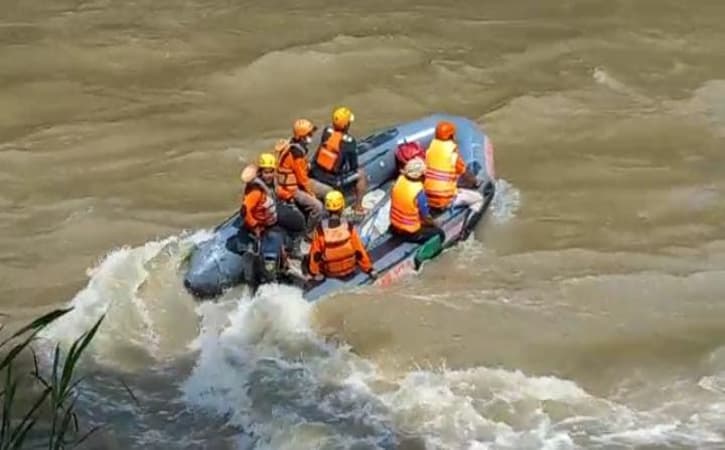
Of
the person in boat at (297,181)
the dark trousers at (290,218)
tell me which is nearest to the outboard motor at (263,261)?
the dark trousers at (290,218)

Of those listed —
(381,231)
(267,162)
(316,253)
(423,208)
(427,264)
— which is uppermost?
(267,162)

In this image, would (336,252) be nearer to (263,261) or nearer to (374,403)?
(263,261)

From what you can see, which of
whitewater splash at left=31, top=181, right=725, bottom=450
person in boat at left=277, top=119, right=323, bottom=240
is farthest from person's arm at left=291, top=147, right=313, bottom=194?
whitewater splash at left=31, top=181, right=725, bottom=450

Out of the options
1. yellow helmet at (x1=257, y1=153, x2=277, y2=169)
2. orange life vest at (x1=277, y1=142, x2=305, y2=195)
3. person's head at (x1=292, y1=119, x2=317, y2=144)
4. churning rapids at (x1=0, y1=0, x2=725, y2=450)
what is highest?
person's head at (x1=292, y1=119, x2=317, y2=144)

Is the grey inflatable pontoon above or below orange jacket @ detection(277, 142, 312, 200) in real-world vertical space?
below

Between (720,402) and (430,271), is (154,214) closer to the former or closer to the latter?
(430,271)

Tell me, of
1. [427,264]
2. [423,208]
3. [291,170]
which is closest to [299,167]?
[291,170]

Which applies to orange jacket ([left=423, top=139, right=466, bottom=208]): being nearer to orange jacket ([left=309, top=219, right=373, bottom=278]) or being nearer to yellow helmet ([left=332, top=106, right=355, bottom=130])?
yellow helmet ([left=332, top=106, right=355, bottom=130])

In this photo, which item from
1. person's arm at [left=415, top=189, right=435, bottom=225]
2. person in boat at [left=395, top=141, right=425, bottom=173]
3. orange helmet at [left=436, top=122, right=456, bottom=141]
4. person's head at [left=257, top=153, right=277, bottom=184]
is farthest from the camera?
person in boat at [left=395, top=141, right=425, bottom=173]
